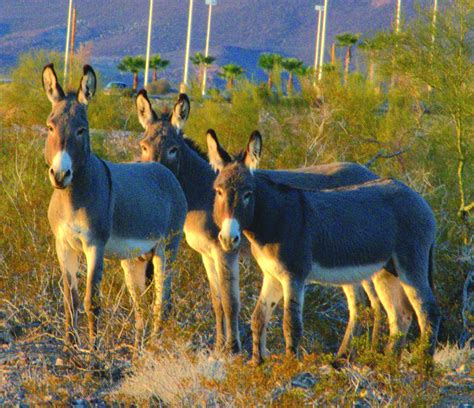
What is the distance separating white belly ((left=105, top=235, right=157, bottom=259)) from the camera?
859 centimetres

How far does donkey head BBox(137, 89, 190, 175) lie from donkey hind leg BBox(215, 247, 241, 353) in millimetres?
1304

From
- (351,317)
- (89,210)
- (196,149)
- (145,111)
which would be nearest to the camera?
(89,210)

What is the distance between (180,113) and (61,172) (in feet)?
8.16

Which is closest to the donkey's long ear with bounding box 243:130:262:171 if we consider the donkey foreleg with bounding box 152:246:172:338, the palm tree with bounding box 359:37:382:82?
the donkey foreleg with bounding box 152:246:172:338

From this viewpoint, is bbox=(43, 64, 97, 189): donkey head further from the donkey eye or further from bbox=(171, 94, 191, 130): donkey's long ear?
bbox=(171, 94, 191, 130): donkey's long ear

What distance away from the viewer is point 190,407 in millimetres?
6473

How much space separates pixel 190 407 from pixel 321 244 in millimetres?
2055

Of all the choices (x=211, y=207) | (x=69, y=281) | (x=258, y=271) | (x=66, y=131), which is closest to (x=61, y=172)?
(x=66, y=131)

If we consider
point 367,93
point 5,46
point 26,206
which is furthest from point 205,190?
point 5,46

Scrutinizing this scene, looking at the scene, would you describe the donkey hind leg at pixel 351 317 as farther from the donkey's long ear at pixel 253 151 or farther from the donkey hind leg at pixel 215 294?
the donkey's long ear at pixel 253 151

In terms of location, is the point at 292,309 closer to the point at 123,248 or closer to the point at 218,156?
the point at 218,156

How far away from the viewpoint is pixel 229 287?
9.11 m

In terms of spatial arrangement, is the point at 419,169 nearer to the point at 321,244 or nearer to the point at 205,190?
the point at 205,190

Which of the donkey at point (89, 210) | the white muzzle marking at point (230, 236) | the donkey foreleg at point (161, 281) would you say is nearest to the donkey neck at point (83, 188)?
the donkey at point (89, 210)
